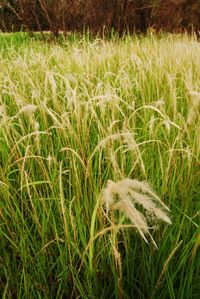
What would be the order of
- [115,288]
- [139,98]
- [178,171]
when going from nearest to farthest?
1. [115,288]
2. [178,171]
3. [139,98]

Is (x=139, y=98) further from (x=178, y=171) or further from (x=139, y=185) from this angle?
(x=139, y=185)

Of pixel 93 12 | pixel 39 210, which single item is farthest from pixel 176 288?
pixel 93 12

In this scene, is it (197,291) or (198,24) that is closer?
(197,291)

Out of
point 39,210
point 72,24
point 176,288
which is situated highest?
point 72,24

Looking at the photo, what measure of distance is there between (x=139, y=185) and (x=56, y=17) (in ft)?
13.5

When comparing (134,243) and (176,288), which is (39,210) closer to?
(134,243)

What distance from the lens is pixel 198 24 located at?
23.5 ft

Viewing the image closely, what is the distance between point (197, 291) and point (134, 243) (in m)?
0.19

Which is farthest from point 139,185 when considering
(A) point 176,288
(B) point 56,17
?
(B) point 56,17

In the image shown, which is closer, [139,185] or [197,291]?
[139,185]

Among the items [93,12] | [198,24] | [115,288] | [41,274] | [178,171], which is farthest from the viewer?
[198,24]

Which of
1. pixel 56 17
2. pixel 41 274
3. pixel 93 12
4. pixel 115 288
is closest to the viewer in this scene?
A: pixel 115 288

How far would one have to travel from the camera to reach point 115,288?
0.94 m

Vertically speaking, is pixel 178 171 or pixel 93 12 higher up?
pixel 93 12
